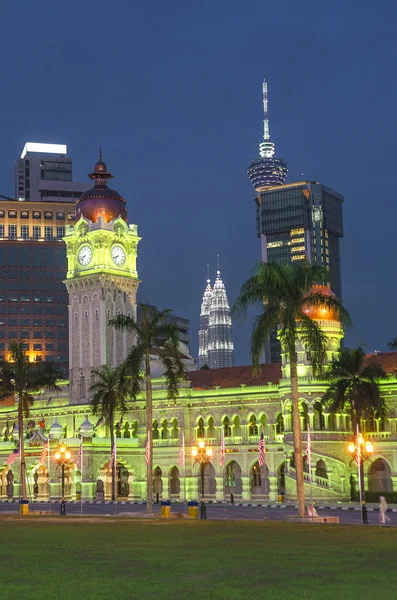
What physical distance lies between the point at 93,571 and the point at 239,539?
39.0ft

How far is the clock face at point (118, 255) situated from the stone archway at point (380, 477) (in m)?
39.6

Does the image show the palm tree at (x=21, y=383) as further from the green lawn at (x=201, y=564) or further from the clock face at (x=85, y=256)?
the green lawn at (x=201, y=564)

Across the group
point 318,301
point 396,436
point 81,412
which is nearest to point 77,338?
point 81,412

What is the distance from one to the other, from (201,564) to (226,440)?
2713 inches

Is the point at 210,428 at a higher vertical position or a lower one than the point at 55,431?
lower

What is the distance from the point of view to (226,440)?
96188 millimetres

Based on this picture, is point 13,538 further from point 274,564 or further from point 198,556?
point 274,564

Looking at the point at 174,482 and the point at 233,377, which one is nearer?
the point at 174,482

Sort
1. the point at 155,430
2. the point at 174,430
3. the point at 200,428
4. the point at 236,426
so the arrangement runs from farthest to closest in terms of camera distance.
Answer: the point at 155,430 → the point at 174,430 → the point at 200,428 → the point at 236,426

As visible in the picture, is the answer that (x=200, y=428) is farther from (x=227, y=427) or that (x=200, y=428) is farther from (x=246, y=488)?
(x=246, y=488)

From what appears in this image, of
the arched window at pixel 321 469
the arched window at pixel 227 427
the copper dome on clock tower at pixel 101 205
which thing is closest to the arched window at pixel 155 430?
the arched window at pixel 227 427

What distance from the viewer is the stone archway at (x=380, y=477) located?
283 ft

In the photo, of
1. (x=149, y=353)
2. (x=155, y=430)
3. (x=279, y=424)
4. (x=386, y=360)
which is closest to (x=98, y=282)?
(x=155, y=430)

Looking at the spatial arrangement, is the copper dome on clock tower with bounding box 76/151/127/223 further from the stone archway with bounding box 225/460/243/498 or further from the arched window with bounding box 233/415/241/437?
the stone archway with bounding box 225/460/243/498
